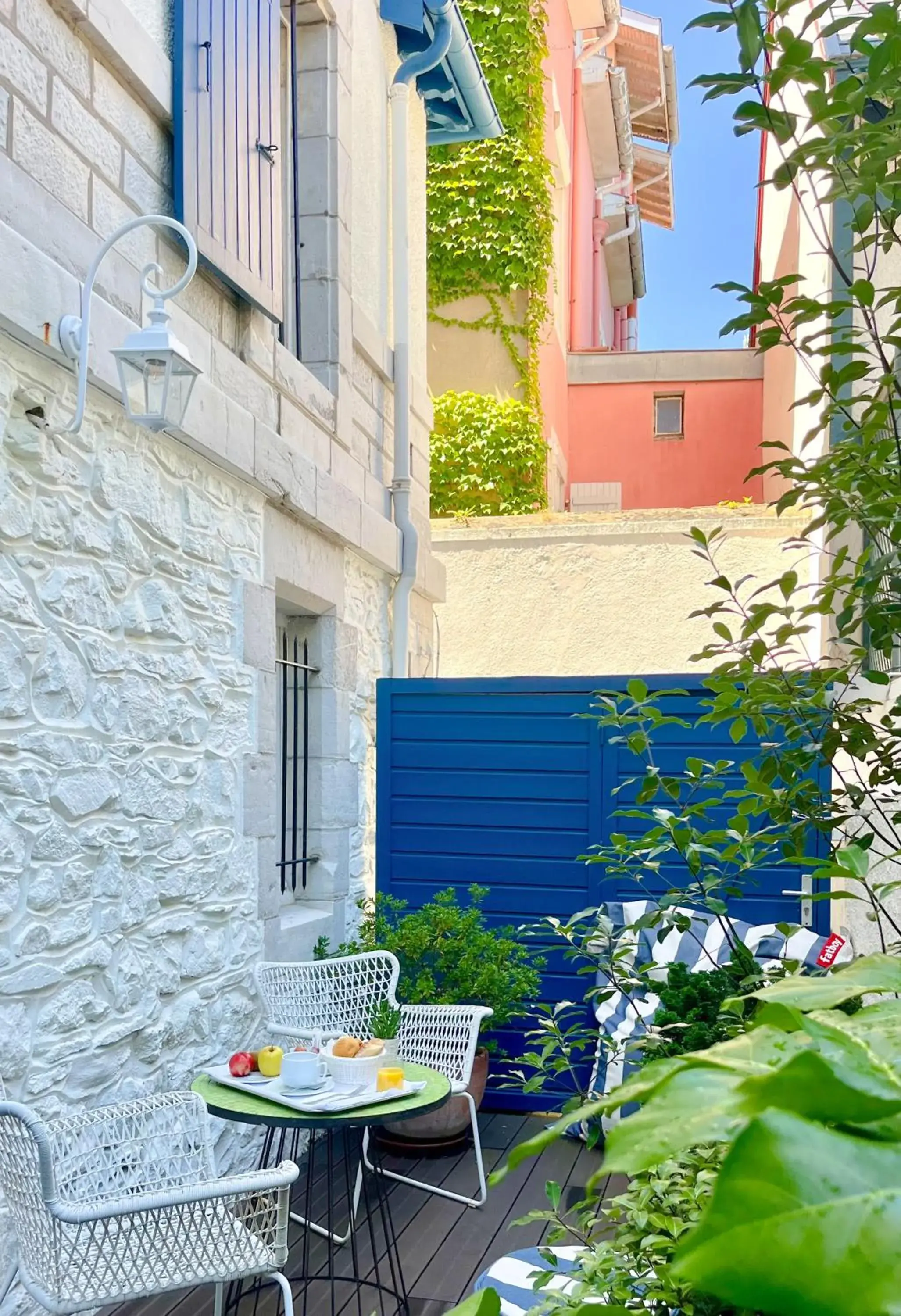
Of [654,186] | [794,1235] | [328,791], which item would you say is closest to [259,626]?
[328,791]

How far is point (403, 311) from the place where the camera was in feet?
23.3

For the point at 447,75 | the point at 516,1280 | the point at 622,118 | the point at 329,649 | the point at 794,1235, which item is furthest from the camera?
the point at 622,118

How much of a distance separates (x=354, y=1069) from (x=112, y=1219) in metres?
1.06

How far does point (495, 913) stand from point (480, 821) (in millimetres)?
466

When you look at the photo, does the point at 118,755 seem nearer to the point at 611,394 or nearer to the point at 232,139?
the point at 232,139

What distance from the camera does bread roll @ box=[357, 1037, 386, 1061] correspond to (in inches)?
150

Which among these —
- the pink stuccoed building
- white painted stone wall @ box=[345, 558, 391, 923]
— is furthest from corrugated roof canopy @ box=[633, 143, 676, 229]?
white painted stone wall @ box=[345, 558, 391, 923]

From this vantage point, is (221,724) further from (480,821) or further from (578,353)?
(578,353)

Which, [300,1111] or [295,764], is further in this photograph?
[295,764]

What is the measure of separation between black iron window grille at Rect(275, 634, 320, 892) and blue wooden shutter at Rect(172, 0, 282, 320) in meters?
1.59

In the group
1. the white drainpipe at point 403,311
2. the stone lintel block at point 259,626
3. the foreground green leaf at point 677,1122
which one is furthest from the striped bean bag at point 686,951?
the foreground green leaf at point 677,1122

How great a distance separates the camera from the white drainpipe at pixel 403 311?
685cm

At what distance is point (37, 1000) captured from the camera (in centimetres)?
329

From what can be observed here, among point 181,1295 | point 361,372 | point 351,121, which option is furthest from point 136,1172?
point 351,121
